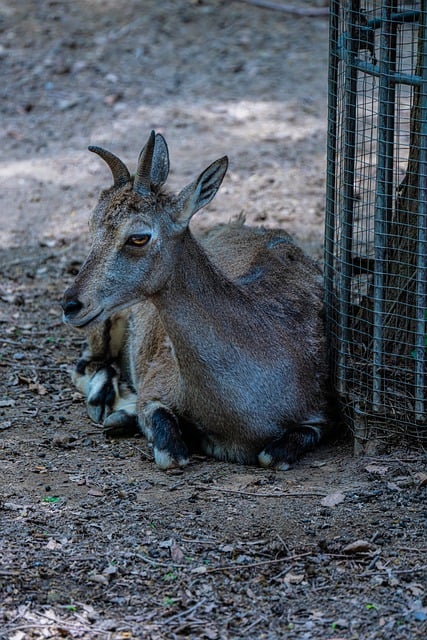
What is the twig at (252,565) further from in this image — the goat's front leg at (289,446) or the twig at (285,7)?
the twig at (285,7)

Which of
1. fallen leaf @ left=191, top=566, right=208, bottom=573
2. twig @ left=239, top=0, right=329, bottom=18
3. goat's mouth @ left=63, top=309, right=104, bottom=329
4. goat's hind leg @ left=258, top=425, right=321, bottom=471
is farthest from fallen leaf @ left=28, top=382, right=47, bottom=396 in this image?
twig @ left=239, top=0, right=329, bottom=18

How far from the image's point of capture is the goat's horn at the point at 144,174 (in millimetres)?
5695

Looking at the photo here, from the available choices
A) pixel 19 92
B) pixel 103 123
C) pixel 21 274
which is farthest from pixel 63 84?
pixel 21 274

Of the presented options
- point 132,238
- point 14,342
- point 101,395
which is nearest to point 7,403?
point 101,395

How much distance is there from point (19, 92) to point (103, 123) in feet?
5.24

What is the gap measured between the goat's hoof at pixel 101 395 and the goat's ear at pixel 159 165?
1746mm

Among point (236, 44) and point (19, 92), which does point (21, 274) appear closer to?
point (19, 92)

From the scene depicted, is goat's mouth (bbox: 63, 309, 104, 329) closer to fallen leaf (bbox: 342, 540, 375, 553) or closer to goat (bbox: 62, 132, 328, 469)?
goat (bbox: 62, 132, 328, 469)

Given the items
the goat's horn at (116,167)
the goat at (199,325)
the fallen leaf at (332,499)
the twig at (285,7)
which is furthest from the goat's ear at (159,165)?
the twig at (285,7)

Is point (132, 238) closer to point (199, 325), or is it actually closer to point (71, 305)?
point (71, 305)

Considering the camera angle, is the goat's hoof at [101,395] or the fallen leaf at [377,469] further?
the goat's hoof at [101,395]

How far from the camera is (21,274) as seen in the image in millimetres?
9203

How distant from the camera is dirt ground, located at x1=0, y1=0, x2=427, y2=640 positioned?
4512 millimetres

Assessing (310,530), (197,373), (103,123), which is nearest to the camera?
(310,530)
